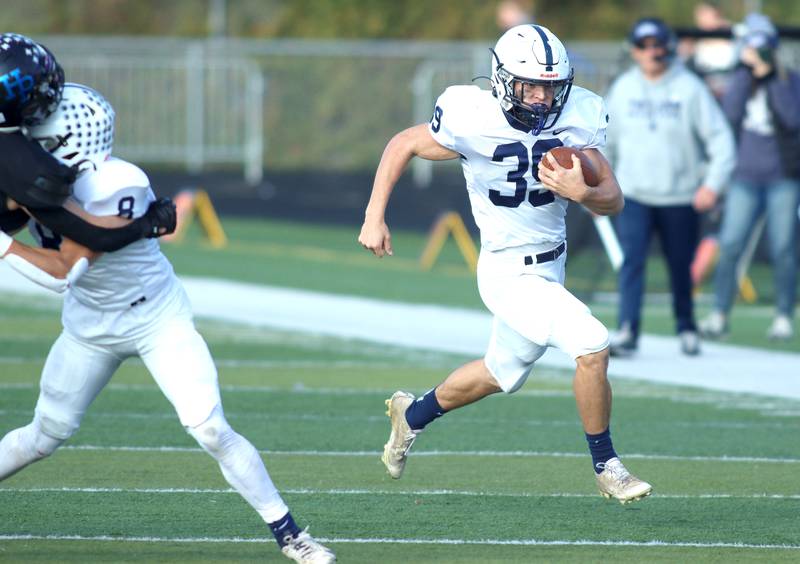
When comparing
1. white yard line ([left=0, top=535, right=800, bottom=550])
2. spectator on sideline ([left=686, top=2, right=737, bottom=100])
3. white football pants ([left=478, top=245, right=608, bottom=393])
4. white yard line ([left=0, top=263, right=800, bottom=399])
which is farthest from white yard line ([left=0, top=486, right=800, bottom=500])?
spectator on sideline ([left=686, top=2, right=737, bottom=100])

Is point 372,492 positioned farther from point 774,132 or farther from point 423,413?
point 774,132

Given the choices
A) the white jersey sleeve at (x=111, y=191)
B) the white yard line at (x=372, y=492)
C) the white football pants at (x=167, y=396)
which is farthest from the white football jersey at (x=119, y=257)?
the white yard line at (x=372, y=492)

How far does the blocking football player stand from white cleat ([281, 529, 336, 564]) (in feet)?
3.50

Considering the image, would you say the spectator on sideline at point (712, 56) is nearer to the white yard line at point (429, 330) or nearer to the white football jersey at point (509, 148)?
the white yard line at point (429, 330)

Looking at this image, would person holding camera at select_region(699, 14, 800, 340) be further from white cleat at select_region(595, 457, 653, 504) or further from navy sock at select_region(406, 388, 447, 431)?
white cleat at select_region(595, 457, 653, 504)

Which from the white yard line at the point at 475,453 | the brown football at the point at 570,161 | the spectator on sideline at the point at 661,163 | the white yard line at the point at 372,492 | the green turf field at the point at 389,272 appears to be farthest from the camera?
the green turf field at the point at 389,272

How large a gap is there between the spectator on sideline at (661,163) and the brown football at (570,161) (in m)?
4.12

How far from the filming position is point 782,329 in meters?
11.1

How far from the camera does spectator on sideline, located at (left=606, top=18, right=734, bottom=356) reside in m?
9.81

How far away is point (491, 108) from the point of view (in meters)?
5.97

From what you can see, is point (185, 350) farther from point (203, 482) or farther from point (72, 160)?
point (203, 482)

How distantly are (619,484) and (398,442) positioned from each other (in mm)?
1125

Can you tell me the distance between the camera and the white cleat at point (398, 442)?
252 inches

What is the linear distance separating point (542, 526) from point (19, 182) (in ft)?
7.32
